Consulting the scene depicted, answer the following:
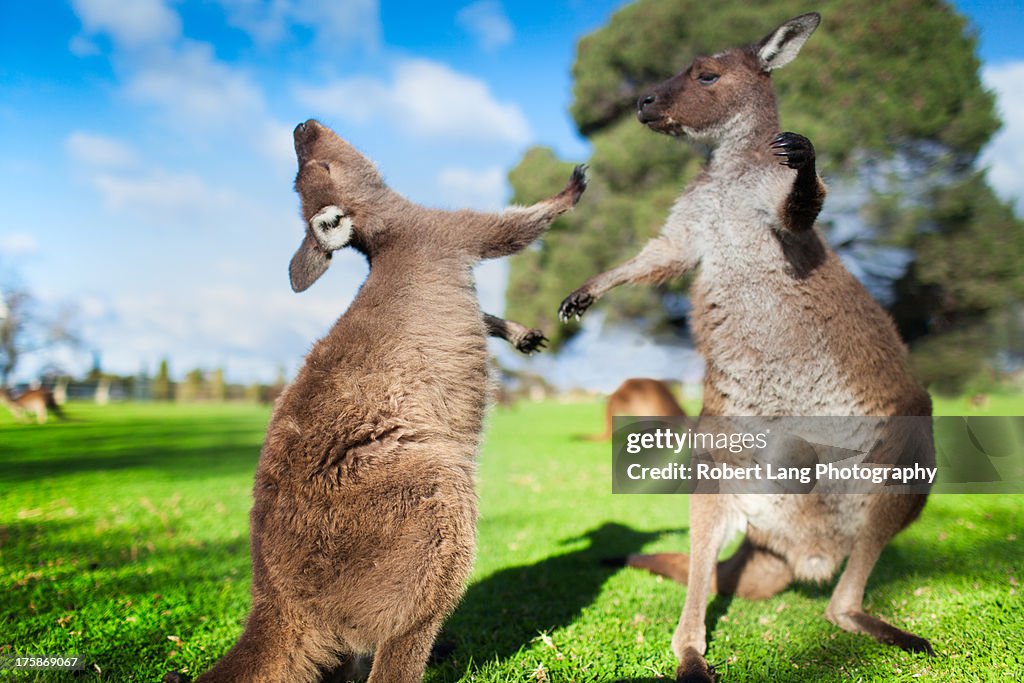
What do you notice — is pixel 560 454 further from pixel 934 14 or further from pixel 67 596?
pixel 934 14

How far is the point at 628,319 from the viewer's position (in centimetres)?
1631

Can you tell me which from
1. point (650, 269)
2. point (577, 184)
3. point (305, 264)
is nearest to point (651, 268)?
point (650, 269)

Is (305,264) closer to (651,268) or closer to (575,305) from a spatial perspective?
(575,305)

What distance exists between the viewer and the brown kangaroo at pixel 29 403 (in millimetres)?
10969

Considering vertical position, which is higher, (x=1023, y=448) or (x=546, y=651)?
(x=1023, y=448)

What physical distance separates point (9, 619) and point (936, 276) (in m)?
14.3

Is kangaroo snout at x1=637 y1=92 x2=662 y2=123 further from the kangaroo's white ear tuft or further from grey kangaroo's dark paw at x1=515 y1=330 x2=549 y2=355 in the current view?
the kangaroo's white ear tuft

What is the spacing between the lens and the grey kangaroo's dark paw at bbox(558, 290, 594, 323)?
3.69 metres

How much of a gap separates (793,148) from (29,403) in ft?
43.4

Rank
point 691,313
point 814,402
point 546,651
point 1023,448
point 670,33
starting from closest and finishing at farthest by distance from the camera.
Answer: point 546,651 → point 814,402 → point 691,313 → point 1023,448 → point 670,33

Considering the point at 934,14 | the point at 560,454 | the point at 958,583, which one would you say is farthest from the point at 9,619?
the point at 934,14

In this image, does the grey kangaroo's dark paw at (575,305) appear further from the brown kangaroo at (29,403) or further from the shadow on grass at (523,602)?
the brown kangaroo at (29,403)

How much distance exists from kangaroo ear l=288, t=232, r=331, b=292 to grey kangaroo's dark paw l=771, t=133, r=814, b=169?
230cm

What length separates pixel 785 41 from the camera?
393cm
